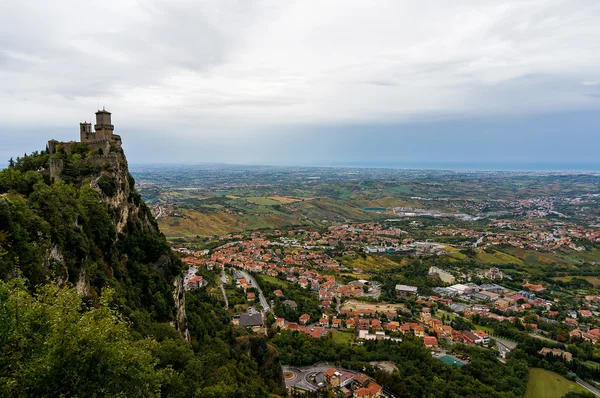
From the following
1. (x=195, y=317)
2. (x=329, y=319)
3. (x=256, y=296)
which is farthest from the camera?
(x=256, y=296)

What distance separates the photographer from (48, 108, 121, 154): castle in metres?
32.3

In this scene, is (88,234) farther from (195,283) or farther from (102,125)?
(195,283)

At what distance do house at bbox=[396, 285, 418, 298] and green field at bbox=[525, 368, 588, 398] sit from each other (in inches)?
1005

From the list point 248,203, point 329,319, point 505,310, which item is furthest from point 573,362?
point 248,203

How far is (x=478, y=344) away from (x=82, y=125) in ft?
173

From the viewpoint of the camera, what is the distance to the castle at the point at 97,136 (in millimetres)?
32312

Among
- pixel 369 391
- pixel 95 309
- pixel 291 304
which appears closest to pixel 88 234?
pixel 95 309

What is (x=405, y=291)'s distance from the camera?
67.6 metres

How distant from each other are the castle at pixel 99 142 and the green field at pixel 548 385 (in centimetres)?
4653

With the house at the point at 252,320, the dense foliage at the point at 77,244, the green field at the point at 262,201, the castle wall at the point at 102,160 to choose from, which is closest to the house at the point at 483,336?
the house at the point at 252,320

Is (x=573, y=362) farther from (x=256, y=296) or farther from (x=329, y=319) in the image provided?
(x=256, y=296)

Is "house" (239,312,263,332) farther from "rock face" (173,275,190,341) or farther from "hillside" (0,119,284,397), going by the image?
"rock face" (173,275,190,341)

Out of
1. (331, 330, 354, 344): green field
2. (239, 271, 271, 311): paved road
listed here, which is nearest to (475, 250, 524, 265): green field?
(331, 330, 354, 344): green field

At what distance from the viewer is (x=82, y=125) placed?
110 ft
